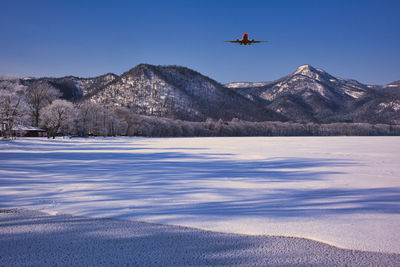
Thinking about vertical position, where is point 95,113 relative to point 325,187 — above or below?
above

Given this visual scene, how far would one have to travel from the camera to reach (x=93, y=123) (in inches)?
2832

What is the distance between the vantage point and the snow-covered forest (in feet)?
125

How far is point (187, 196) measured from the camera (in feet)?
22.8

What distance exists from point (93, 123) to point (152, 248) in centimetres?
7473

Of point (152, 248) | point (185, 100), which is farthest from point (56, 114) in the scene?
point (185, 100)

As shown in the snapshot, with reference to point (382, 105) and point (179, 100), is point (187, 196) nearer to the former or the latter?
point (179, 100)

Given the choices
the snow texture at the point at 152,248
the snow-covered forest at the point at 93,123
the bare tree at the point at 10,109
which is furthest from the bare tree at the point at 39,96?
the snow texture at the point at 152,248

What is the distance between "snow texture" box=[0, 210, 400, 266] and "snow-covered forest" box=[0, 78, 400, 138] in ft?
131

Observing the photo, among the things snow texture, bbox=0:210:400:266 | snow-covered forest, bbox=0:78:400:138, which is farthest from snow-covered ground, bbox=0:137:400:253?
snow-covered forest, bbox=0:78:400:138

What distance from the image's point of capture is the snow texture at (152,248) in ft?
10.5

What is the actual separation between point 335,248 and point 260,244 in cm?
108

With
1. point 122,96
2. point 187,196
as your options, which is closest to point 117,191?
point 187,196

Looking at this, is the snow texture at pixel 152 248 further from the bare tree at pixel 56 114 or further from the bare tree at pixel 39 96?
the bare tree at pixel 39 96

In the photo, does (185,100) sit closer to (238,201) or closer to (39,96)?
(39,96)
